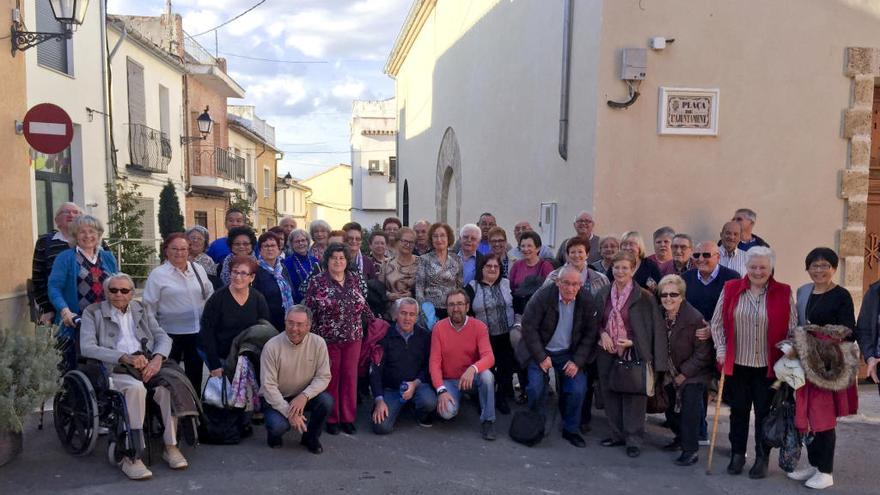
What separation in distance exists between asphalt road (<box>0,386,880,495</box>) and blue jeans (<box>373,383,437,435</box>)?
11cm

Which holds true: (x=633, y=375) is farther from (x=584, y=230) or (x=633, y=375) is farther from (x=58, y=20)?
(x=58, y=20)

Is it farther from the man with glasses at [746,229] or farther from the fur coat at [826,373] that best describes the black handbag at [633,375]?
the man with glasses at [746,229]

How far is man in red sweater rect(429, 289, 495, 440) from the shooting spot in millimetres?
5367

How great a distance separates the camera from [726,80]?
6.61 metres

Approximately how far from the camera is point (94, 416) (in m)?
4.30

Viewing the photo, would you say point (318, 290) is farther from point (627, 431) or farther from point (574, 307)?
point (627, 431)

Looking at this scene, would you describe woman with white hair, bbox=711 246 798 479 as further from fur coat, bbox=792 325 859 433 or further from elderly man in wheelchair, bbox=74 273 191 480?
elderly man in wheelchair, bbox=74 273 191 480

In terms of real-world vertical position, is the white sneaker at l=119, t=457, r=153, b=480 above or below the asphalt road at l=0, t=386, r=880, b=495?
above

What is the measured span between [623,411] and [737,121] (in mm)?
3417

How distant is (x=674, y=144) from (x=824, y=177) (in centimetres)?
159

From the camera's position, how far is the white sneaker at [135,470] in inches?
167

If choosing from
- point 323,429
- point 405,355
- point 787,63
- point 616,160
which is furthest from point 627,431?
point 787,63

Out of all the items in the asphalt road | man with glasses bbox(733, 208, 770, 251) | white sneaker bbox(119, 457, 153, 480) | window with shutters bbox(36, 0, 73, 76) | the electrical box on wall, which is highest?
window with shutters bbox(36, 0, 73, 76)

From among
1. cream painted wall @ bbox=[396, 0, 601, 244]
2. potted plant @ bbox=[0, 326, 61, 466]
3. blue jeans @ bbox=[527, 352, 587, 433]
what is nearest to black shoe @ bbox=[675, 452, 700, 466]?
blue jeans @ bbox=[527, 352, 587, 433]
